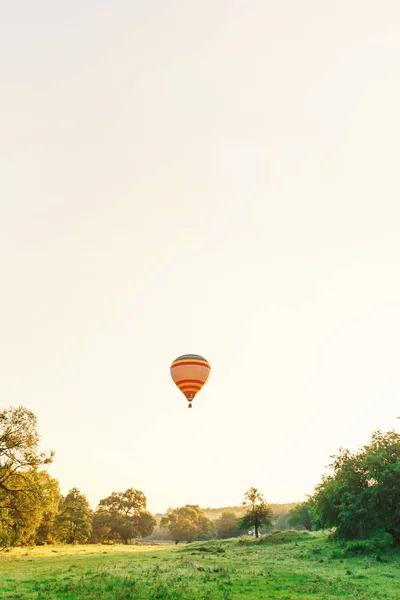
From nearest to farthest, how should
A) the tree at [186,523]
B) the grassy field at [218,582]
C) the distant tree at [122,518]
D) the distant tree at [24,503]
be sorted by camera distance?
the grassy field at [218,582], the distant tree at [24,503], the distant tree at [122,518], the tree at [186,523]

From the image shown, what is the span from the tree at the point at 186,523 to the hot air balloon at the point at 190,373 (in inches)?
3280

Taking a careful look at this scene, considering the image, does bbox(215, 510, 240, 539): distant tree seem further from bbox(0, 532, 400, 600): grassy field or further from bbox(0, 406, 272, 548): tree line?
bbox(0, 532, 400, 600): grassy field

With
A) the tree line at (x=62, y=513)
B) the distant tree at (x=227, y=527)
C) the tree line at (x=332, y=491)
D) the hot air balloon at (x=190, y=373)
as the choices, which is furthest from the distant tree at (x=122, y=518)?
the hot air balloon at (x=190, y=373)

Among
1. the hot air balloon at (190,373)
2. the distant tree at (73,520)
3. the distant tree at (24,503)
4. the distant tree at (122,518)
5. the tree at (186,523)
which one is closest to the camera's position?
the distant tree at (24,503)

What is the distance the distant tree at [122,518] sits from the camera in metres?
101

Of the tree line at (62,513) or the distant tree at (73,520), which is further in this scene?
the distant tree at (73,520)

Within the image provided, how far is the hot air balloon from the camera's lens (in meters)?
44.7

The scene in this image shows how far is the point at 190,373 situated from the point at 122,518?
248ft

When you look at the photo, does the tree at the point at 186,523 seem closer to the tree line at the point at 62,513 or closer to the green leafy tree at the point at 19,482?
the tree line at the point at 62,513

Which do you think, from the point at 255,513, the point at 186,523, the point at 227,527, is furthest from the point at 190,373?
the point at 227,527

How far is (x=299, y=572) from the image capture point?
28.8 metres

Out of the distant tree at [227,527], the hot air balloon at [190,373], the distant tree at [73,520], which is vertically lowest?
the distant tree at [227,527]

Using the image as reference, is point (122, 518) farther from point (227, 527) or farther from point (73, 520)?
point (227, 527)

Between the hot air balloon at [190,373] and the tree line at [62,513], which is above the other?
the hot air balloon at [190,373]
